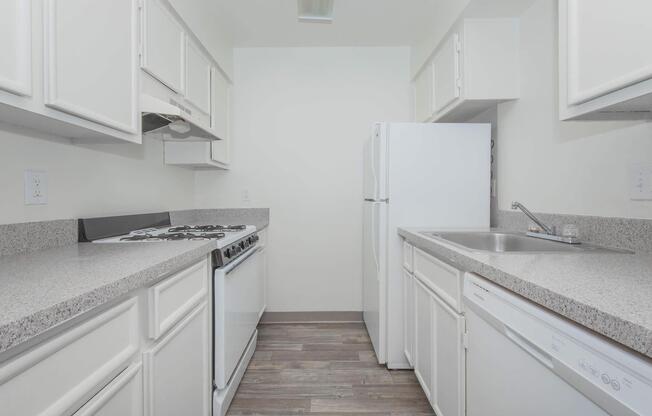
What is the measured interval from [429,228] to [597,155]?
83 centimetres

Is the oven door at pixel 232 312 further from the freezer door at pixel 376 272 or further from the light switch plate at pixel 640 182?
the light switch plate at pixel 640 182

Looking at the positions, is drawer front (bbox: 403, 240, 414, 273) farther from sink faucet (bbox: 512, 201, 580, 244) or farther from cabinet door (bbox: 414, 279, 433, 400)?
sink faucet (bbox: 512, 201, 580, 244)

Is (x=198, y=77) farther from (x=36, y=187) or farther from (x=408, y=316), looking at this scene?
(x=408, y=316)

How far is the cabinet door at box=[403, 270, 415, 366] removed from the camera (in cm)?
171

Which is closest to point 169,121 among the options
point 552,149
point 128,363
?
point 128,363

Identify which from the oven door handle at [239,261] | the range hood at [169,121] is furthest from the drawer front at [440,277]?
the range hood at [169,121]

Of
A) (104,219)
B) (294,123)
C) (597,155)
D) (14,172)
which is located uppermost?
(294,123)

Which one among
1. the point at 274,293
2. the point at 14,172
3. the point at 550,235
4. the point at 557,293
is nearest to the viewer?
the point at 557,293

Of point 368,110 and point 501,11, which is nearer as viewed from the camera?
point 501,11

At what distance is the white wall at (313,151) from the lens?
2.72 meters

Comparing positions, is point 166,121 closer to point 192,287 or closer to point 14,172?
point 14,172

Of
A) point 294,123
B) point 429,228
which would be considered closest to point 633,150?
point 429,228

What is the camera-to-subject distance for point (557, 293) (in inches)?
24.5

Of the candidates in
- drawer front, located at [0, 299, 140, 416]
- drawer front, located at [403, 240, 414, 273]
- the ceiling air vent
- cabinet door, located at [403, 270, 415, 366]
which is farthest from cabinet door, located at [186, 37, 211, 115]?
cabinet door, located at [403, 270, 415, 366]
